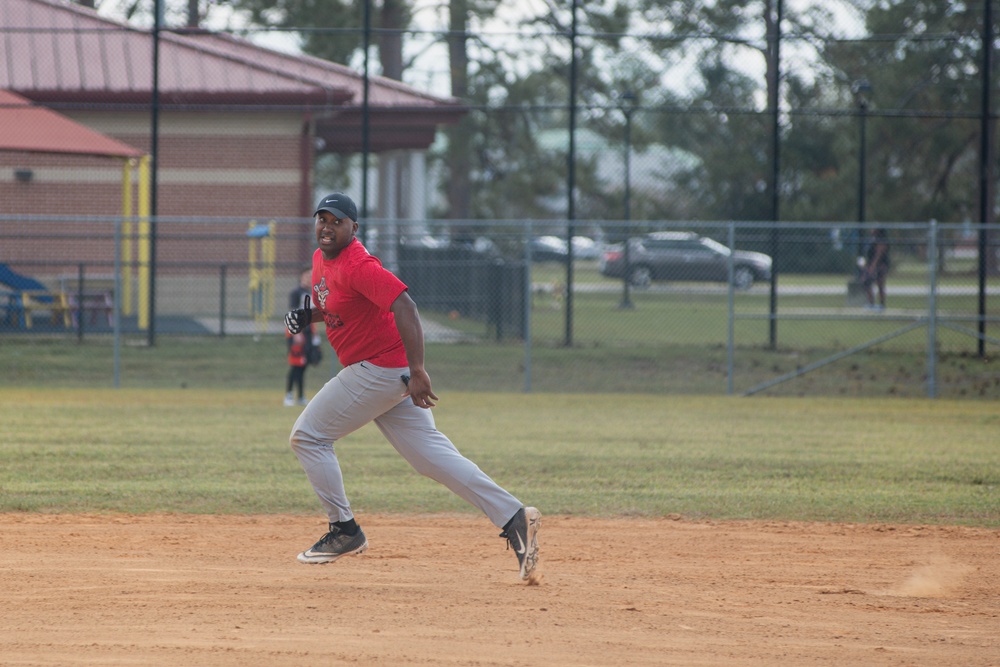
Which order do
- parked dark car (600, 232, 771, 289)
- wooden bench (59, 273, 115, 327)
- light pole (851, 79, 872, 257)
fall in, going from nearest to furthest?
1. light pole (851, 79, 872, 257)
2. wooden bench (59, 273, 115, 327)
3. parked dark car (600, 232, 771, 289)

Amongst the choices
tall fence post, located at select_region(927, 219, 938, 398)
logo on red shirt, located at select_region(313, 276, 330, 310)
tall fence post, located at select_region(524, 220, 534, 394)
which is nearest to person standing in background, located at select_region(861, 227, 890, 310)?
tall fence post, located at select_region(927, 219, 938, 398)

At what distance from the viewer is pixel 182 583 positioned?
585cm

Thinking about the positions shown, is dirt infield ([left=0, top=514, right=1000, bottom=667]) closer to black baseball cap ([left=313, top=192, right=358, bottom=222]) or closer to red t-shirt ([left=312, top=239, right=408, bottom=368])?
red t-shirt ([left=312, top=239, right=408, bottom=368])

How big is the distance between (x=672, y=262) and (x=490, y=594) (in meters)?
18.7

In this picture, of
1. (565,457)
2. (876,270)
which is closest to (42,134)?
(565,457)

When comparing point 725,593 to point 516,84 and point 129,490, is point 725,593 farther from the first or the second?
point 516,84

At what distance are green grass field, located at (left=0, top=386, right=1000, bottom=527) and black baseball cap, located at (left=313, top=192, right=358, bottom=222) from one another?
2.96 m

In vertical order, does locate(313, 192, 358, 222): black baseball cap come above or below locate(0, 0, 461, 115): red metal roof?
below

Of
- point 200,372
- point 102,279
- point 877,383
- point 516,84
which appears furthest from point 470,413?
point 516,84

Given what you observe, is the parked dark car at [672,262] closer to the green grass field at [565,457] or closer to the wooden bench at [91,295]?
the green grass field at [565,457]

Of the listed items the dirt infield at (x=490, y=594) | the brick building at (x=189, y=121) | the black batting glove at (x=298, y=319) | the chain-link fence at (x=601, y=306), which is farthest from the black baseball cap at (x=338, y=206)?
the brick building at (x=189, y=121)

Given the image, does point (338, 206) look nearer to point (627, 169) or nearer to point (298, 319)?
point (298, 319)

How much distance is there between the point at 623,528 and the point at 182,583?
2.95 metres

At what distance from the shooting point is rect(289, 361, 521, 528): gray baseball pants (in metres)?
5.69
